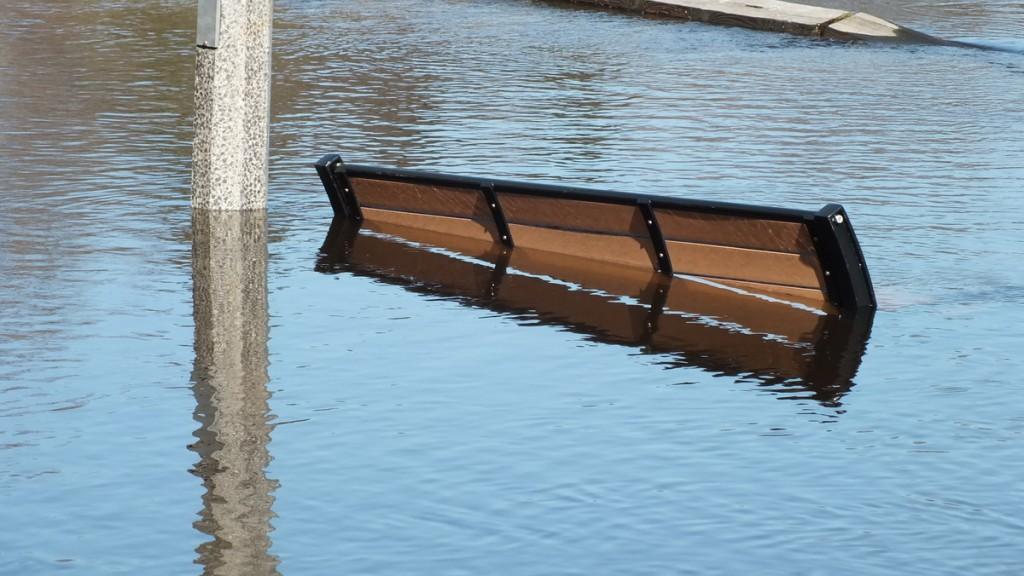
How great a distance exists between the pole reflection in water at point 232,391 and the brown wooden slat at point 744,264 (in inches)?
96.6

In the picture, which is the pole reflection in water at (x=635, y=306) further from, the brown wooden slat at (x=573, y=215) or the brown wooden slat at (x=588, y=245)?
the brown wooden slat at (x=573, y=215)

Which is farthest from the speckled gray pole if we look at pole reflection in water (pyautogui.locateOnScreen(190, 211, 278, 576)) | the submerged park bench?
the submerged park bench

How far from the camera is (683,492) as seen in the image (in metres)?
6.36

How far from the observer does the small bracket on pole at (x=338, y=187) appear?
1154 centimetres

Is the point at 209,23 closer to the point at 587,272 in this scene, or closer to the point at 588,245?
the point at 588,245

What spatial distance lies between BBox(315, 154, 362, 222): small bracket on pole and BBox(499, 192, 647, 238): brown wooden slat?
1295 mm

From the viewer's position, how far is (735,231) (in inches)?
384

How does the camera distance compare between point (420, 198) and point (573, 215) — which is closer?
point (573, 215)

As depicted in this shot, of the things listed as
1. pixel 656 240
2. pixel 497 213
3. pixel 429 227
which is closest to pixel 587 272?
pixel 656 240

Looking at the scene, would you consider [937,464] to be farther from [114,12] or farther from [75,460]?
[114,12]

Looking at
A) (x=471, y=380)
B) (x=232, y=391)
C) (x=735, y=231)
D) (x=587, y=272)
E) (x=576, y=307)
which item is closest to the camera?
(x=232, y=391)

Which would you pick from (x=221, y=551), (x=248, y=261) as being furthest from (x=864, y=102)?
(x=221, y=551)

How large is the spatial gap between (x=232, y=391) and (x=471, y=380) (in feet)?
3.52

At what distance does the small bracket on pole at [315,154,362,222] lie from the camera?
11.5 meters
